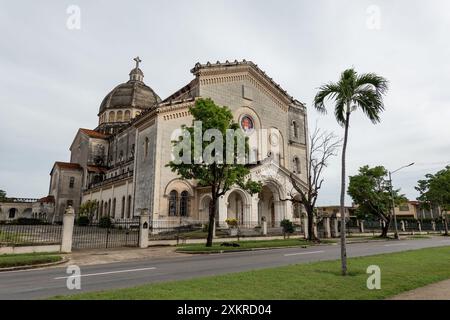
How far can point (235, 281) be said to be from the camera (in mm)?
8008

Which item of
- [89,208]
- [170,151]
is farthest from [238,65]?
[89,208]

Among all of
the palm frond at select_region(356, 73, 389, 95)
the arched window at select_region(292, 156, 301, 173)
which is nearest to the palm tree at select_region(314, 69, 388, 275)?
the palm frond at select_region(356, 73, 389, 95)

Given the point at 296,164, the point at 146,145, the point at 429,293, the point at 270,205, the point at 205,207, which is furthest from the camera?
the point at 296,164

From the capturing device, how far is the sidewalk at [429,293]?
6.73m

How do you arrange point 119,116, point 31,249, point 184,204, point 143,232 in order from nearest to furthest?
point 31,249 < point 143,232 < point 184,204 < point 119,116

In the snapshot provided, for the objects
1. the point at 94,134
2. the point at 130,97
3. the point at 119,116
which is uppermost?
the point at 130,97

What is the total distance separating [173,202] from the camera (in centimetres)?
3136

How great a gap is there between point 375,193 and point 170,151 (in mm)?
23680

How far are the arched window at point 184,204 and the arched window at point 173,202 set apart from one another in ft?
2.00

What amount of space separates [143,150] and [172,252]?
57.6ft

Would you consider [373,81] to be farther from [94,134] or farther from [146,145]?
[94,134]

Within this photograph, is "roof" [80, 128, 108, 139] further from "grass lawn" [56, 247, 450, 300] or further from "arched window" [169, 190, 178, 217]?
"grass lawn" [56, 247, 450, 300]
